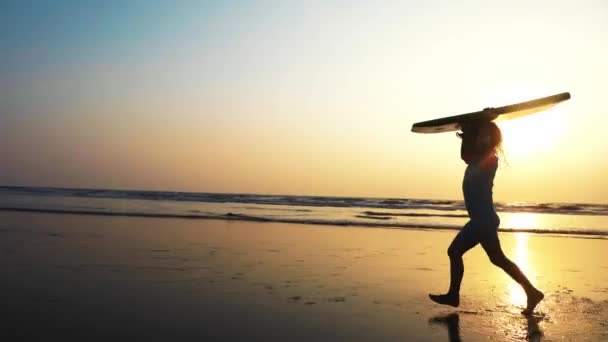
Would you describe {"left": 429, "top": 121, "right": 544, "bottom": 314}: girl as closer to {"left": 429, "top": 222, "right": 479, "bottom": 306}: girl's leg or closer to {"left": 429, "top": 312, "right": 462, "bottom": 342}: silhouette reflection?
{"left": 429, "top": 222, "right": 479, "bottom": 306}: girl's leg

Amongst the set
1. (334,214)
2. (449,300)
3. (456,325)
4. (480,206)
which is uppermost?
(480,206)

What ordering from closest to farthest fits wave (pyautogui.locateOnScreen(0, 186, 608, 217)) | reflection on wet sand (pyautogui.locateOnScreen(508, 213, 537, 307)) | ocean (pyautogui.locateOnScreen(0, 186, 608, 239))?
reflection on wet sand (pyautogui.locateOnScreen(508, 213, 537, 307)) < ocean (pyautogui.locateOnScreen(0, 186, 608, 239)) < wave (pyautogui.locateOnScreen(0, 186, 608, 217))

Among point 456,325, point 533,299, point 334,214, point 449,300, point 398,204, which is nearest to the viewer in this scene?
point 456,325

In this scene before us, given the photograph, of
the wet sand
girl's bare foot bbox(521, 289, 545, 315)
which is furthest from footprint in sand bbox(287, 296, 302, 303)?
girl's bare foot bbox(521, 289, 545, 315)

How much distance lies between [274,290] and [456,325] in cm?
238

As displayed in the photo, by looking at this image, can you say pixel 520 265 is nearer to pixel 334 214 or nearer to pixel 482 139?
pixel 482 139

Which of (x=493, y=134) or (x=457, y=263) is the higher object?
(x=493, y=134)

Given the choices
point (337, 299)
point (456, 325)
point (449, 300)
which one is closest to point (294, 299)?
point (337, 299)

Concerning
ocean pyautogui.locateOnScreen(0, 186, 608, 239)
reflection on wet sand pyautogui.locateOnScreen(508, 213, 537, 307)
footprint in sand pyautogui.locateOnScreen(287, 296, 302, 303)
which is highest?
ocean pyautogui.locateOnScreen(0, 186, 608, 239)

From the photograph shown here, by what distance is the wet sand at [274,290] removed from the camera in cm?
492

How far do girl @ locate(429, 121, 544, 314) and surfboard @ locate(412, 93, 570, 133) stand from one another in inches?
4.2

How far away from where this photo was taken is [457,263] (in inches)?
249

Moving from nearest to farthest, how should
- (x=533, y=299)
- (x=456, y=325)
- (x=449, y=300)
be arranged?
(x=456, y=325) < (x=533, y=299) < (x=449, y=300)

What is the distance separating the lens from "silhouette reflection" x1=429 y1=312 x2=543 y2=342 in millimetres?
4824
